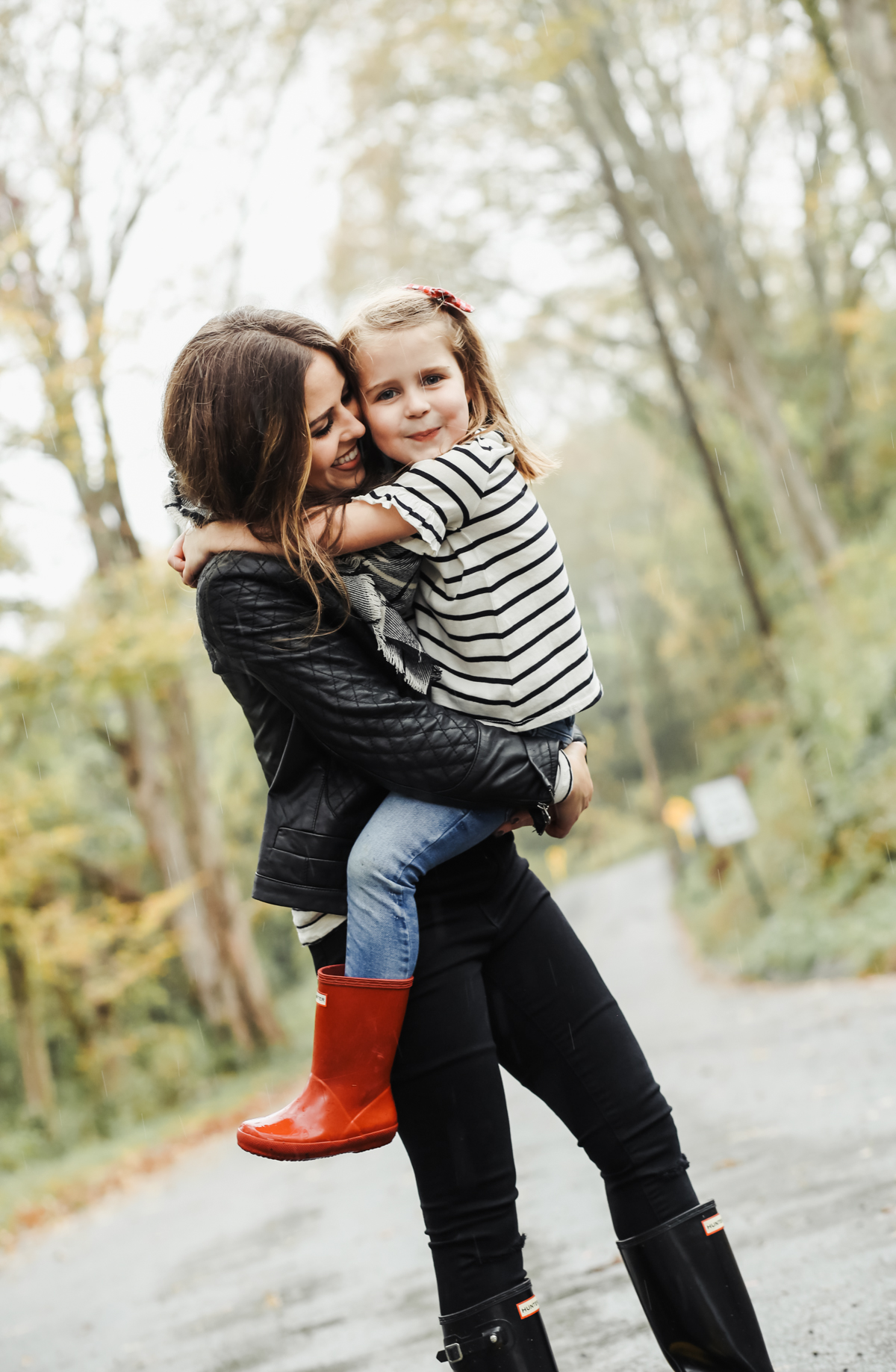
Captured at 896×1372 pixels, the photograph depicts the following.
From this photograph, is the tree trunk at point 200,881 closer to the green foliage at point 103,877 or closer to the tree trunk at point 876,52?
the green foliage at point 103,877

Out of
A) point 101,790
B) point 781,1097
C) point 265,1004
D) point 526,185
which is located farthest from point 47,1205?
point 526,185

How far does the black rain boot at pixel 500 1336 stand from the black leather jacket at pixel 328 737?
0.64 metres

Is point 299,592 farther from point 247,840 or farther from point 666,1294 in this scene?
point 247,840

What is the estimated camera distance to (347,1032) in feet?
6.36

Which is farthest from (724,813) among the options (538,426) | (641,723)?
(641,723)

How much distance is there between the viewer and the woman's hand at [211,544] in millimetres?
2037

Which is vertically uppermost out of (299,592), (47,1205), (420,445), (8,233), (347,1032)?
(8,233)

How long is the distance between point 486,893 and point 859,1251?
1913 mm

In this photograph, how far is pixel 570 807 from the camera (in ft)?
7.07

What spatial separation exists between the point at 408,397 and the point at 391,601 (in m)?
0.40

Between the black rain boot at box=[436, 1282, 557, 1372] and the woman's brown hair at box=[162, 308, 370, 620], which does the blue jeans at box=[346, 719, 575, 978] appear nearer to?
the woman's brown hair at box=[162, 308, 370, 620]

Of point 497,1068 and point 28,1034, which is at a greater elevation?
point 497,1068

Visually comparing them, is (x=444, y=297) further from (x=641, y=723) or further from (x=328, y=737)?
(x=641, y=723)

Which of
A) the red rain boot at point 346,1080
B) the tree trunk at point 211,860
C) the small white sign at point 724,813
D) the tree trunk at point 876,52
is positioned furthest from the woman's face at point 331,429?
the tree trunk at point 211,860
